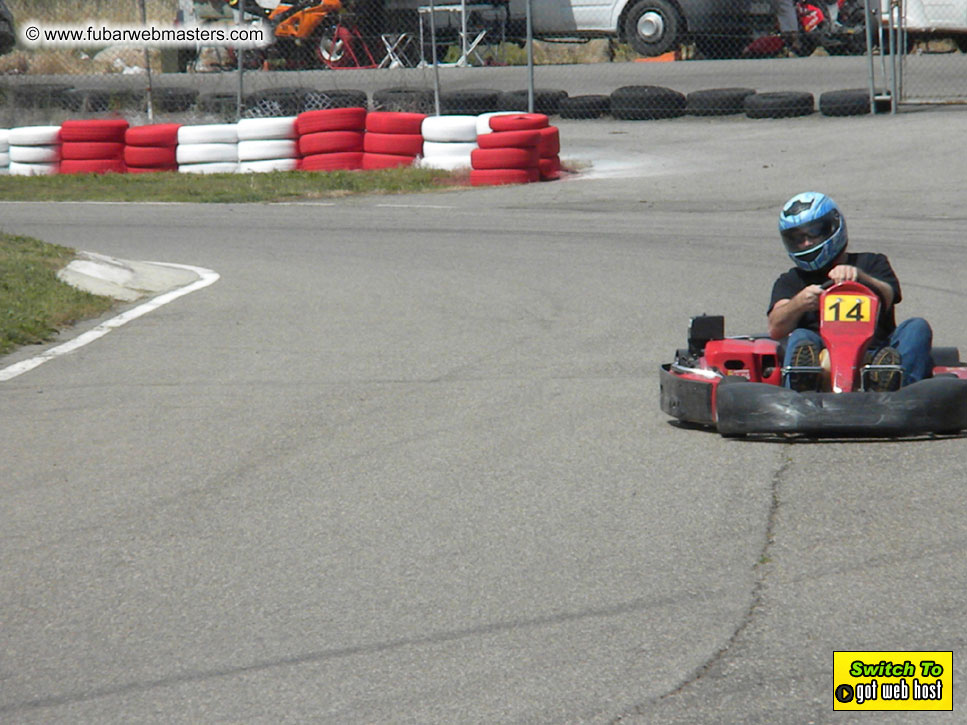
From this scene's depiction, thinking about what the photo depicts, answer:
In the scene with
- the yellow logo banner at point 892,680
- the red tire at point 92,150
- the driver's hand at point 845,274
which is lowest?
the yellow logo banner at point 892,680

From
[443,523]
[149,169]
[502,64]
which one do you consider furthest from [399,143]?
[443,523]

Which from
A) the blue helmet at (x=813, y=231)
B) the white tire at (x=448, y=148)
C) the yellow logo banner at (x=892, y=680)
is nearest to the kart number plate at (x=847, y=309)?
the blue helmet at (x=813, y=231)

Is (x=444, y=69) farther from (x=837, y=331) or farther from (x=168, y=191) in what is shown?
(x=837, y=331)

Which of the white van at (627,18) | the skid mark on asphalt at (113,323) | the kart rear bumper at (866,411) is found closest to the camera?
the kart rear bumper at (866,411)

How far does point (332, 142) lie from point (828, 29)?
9978mm

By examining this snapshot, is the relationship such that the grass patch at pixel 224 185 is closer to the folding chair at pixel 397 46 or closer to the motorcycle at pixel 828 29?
the folding chair at pixel 397 46

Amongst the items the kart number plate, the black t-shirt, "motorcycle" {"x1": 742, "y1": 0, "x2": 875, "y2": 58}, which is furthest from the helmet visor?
"motorcycle" {"x1": 742, "y1": 0, "x2": 875, "y2": 58}

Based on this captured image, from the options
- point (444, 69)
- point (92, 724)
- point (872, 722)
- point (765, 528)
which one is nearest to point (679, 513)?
point (765, 528)

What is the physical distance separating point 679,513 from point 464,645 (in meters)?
1.25

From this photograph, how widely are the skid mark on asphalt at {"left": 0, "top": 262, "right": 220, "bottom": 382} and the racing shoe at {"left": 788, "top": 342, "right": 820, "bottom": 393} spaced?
3.87m

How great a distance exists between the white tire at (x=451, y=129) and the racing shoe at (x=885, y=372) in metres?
11.8

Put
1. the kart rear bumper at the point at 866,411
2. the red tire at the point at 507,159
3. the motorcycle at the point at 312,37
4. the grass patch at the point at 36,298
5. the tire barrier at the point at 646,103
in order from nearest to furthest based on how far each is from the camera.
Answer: the kart rear bumper at the point at 866,411
the grass patch at the point at 36,298
the red tire at the point at 507,159
the tire barrier at the point at 646,103
the motorcycle at the point at 312,37

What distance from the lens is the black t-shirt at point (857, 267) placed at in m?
5.81

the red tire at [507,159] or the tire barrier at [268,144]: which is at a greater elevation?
the tire barrier at [268,144]
